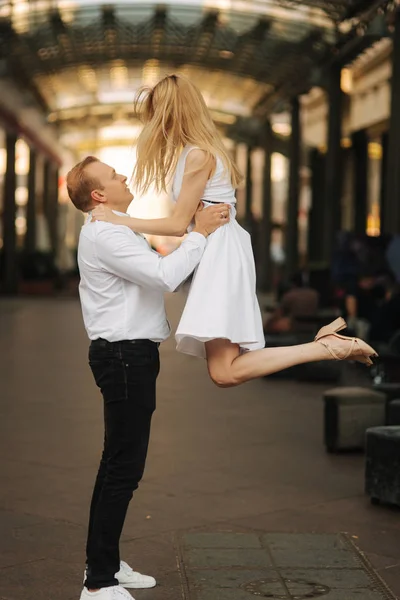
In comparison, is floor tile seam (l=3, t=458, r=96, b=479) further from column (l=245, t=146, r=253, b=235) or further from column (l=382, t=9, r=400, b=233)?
column (l=245, t=146, r=253, b=235)

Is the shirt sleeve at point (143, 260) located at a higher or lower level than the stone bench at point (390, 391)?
higher

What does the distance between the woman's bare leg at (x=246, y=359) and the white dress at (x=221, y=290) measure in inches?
2.1

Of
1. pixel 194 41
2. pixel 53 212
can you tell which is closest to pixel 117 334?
pixel 194 41

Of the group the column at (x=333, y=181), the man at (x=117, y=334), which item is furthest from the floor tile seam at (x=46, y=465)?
the column at (x=333, y=181)

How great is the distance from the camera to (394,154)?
663 inches

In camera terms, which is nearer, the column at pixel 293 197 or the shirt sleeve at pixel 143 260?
the shirt sleeve at pixel 143 260

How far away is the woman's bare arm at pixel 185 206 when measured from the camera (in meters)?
4.54

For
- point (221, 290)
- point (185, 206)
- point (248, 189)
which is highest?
point (248, 189)

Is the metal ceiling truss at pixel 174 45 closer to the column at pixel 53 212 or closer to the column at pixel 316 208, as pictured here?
the column at pixel 316 208

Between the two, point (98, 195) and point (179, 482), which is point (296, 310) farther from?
point (98, 195)

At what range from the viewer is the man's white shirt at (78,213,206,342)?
445 centimetres

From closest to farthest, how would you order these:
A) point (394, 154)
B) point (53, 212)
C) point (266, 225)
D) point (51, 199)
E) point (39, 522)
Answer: point (39, 522) < point (394, 154) < point (266, 225) < point (53, 212) < point (51, 199)

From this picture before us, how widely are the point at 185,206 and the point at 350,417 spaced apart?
413cm

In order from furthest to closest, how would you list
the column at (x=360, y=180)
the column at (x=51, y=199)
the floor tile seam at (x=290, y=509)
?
the column at (x=51, y=199) < the column at (x=360, y=180) < the floor tile seam at (x=290, y=509)
